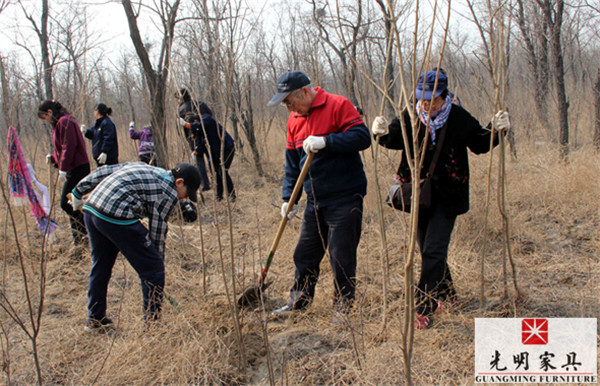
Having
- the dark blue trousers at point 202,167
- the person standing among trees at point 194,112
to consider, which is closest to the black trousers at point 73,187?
the person standing among trees at point 194,112

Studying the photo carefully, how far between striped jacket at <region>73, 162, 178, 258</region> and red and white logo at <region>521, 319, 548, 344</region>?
207 cm

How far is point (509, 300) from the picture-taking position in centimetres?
256

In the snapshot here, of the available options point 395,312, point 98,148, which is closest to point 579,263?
point 395,312

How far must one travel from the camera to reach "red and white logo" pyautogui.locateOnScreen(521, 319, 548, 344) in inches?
84.3

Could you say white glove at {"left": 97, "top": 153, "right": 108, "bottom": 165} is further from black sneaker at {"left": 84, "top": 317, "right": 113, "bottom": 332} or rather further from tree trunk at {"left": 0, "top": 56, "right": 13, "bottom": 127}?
tree trunk at {"left": 0, "top": 56, "right": 13, "bottom": 127}

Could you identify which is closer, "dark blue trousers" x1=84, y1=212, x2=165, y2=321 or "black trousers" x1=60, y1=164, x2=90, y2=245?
"dark blue trousers" x1=84, y1=212, x2=165, y2=321

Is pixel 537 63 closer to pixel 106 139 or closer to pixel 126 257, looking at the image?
pixel 106 139

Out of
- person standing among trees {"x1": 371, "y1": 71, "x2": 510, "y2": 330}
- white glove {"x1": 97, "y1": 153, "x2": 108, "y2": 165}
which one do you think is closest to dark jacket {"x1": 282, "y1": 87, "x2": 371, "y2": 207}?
person standing among trees {"x1": 371, "y1": 71, "x2": 510, "y2": 330}

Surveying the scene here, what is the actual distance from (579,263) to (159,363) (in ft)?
9.90

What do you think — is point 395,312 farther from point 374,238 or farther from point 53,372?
point 53,372

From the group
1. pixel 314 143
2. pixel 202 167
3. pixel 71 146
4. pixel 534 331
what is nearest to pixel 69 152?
pixel 71 146

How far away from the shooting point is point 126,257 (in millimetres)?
2498

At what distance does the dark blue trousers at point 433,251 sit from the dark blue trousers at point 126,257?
61.2 inches

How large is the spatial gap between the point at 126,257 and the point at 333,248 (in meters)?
1.23
